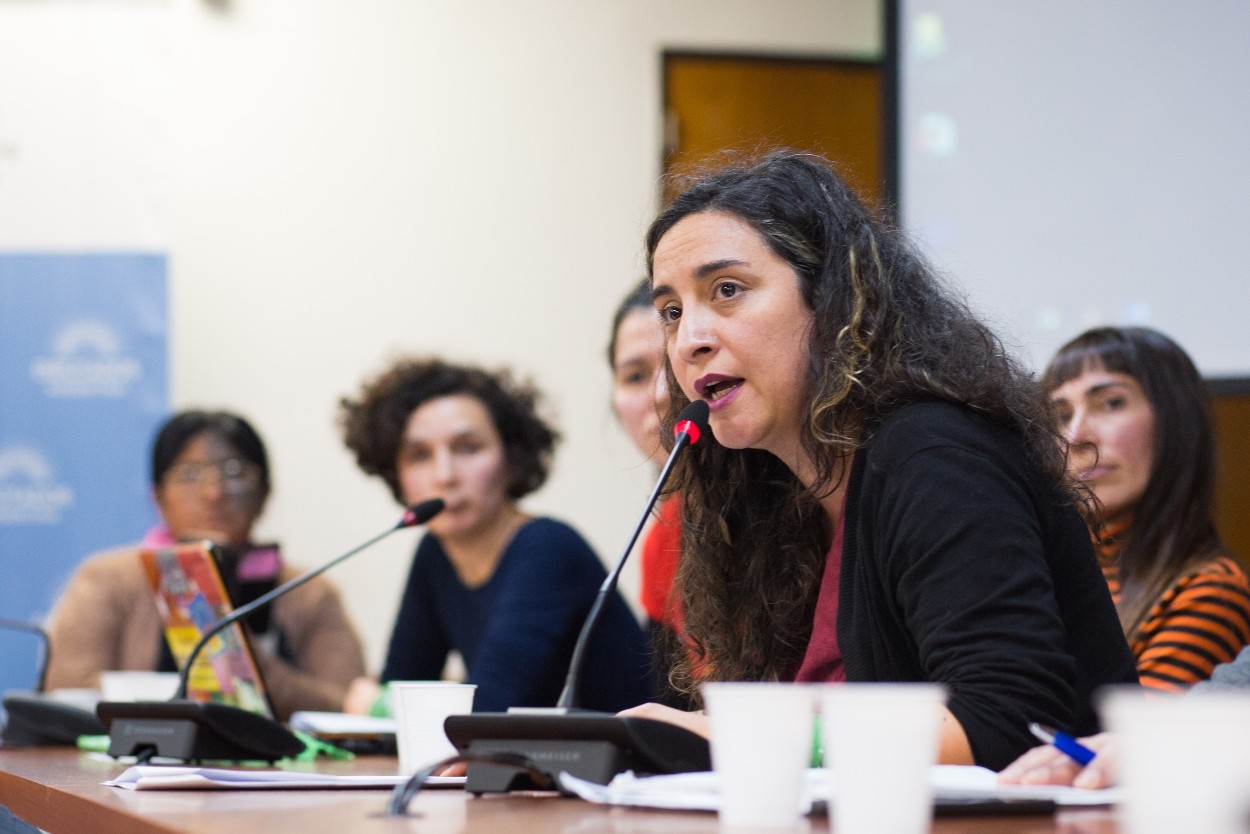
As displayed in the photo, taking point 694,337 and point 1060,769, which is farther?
point 694,337

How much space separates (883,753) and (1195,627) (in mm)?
1446

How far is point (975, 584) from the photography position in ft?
4.02

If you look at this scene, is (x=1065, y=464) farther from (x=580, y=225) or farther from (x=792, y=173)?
(x=580, y=225)

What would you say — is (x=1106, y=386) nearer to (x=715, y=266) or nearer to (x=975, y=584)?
(x=715, y=266)

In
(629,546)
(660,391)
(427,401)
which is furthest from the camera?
(427,401)

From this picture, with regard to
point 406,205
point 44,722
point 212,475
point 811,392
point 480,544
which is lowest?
point 44,722

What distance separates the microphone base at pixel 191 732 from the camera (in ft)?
5.32

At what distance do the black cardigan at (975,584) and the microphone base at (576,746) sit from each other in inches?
9.1

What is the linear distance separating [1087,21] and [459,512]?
184 cm

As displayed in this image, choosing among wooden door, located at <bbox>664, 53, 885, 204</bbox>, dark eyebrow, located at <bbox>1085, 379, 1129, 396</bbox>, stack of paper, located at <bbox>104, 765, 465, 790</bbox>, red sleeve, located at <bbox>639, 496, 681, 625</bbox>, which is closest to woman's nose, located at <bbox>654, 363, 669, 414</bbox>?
red sleeve, located at <bbox>639, 496, 681, 625</bbox>

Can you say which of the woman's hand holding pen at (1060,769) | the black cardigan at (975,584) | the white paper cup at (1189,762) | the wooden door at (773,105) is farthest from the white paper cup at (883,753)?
the wooden door at (773,105)

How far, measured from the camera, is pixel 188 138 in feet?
14.1

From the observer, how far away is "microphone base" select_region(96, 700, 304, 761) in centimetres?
162

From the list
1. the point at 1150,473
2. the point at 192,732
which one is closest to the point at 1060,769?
the point at 192,732
